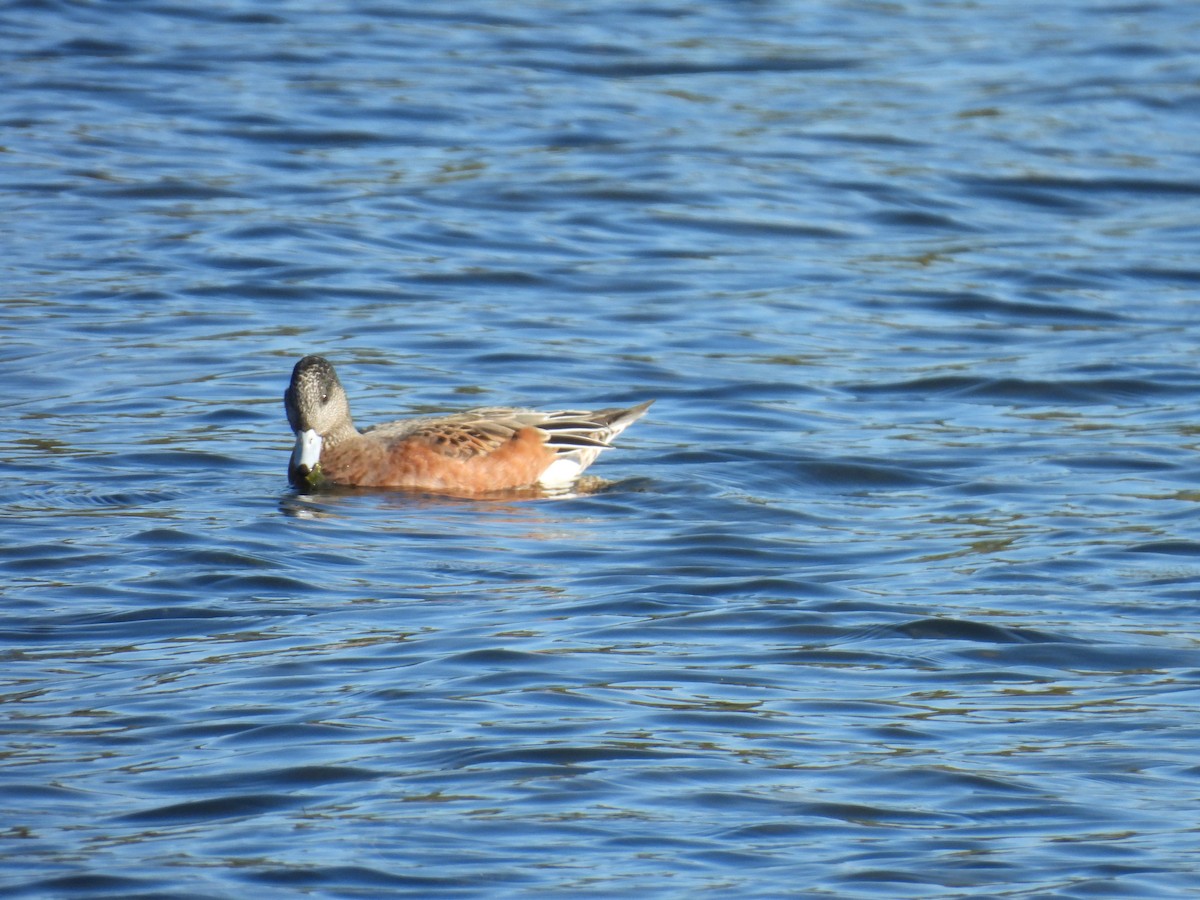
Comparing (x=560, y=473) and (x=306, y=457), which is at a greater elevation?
(x=306, y=457)

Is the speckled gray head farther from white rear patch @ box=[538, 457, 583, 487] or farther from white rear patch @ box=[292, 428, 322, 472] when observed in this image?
white rear patch @ box=[538, 457, 583, 487]

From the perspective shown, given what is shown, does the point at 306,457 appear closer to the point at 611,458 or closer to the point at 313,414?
the point at 313,414

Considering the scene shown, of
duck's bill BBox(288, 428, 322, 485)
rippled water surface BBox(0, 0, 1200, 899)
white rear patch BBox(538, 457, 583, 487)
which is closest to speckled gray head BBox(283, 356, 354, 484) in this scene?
duck's bill BBox(288, 428, 322, 485)

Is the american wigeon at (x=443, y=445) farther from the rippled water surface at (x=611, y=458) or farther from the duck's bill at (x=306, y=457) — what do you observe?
the rippled water surface at (x=611, y=458)

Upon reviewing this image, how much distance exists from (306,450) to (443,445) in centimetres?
64

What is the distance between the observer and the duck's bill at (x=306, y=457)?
10156 millimetres

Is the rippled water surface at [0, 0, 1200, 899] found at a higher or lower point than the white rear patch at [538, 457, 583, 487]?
higher

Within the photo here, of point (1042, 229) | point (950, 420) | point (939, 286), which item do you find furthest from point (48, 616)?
point (1042, 229)

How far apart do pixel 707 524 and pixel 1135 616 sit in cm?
214

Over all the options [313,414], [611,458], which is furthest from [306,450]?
[611,458]

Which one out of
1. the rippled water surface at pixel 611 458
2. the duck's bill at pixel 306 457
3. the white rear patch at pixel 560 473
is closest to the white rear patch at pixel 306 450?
the duck's bill at pixel 306 457

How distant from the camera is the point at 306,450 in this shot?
10148 millimetres

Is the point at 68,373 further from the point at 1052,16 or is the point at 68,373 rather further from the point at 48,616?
the point at 1052,16

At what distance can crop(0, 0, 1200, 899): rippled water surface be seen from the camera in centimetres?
584
